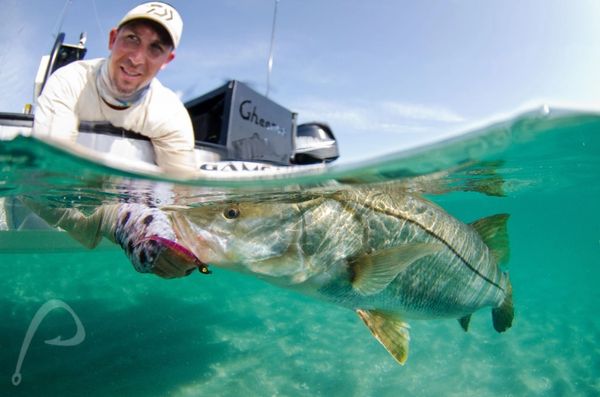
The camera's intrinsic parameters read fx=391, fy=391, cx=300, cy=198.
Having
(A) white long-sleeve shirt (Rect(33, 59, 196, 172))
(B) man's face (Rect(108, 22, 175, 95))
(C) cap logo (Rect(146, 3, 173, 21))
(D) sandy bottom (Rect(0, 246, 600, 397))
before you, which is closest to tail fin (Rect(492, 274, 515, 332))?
(D) sandy bottom (Rect(0, 246, 600, 397))

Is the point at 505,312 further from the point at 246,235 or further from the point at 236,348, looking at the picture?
the point at 236,348

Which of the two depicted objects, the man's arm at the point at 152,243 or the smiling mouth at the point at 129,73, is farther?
the smiling mouth at the point at 129,73

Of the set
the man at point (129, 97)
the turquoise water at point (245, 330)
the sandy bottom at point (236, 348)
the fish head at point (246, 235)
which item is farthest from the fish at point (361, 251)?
the sandy bottom at point (236, 348)

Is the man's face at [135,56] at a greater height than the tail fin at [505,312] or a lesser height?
greater

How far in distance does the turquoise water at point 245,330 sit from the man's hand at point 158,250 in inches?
74.0

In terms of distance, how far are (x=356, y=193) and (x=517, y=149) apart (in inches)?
181

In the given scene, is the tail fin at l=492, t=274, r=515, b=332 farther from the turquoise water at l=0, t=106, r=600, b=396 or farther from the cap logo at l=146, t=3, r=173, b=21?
the cap logo at l=146, t=3, r=173, b=21

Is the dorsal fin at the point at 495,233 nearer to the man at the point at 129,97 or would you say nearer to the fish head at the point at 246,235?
the fish head at the point at 246,235

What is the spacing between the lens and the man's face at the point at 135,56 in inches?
154

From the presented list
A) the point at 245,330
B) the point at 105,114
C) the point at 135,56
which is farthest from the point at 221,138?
the point at 245,330

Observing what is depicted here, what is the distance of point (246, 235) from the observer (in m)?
2.77

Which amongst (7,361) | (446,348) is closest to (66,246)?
Result: (7,361)

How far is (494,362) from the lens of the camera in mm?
7832

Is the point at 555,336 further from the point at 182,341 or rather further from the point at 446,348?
the point at 182,341
